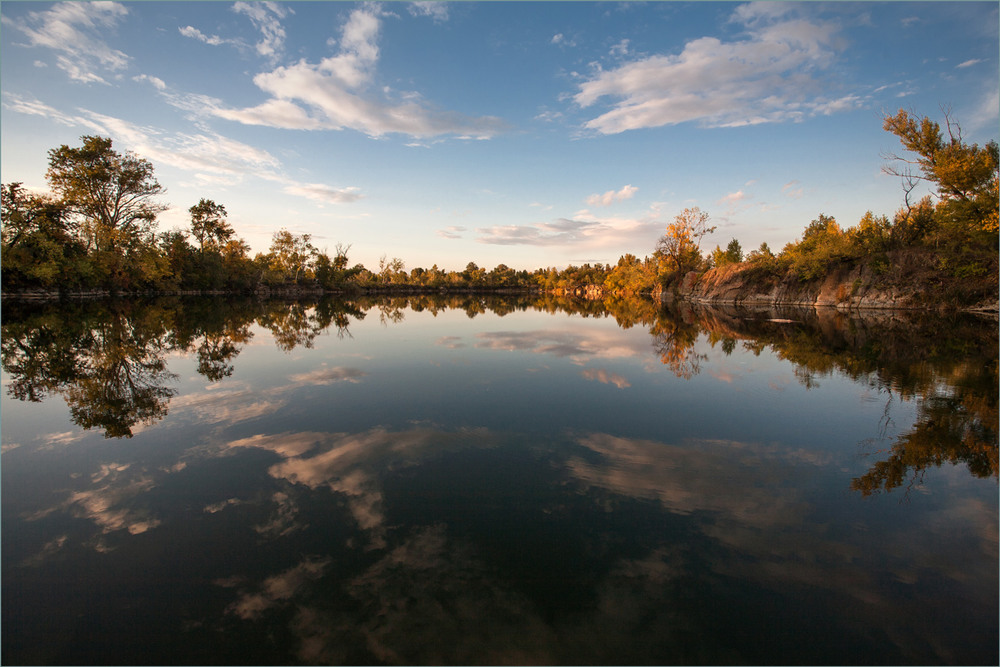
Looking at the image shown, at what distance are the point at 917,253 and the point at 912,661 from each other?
43.9 meters

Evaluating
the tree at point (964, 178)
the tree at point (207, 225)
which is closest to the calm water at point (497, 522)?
the tree at point (964, 178)

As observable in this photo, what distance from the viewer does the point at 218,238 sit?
239ft

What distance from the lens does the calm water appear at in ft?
10.1

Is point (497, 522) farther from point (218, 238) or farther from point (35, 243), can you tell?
point (218, 238)

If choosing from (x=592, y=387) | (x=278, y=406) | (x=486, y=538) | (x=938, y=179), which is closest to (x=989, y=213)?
(x=938, y=179)

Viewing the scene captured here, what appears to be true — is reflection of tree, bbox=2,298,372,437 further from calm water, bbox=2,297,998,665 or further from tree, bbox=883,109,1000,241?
tree, bbox=883,109,1000,241

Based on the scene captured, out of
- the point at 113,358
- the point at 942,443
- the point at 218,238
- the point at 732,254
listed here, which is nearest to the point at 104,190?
the point at 218,238

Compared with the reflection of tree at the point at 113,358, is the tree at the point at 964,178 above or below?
above

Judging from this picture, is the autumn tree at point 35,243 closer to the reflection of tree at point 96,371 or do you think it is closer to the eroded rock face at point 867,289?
the reflection of tree at point 96,371

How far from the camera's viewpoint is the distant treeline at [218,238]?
27.4 meters

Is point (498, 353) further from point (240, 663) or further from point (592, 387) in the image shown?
point (240, 663)

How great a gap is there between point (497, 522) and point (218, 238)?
87.5m

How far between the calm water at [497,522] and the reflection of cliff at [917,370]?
11 cm

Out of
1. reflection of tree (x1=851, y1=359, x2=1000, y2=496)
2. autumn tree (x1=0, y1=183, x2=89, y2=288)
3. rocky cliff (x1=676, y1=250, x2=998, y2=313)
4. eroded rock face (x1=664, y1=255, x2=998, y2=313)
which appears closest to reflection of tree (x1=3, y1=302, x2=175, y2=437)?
reflection of tree (x1=851, y1=359, x2=1000, y2=496)
